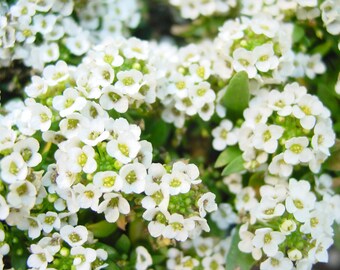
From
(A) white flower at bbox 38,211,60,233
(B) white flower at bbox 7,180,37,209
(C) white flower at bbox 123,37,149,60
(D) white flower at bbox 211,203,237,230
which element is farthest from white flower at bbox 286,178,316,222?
(B) white flower at bbox 7,180,37,209

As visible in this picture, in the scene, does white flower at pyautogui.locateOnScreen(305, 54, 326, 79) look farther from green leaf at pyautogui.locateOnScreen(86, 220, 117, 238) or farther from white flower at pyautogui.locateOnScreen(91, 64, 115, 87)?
green leaf at pyautogui.locateOnScreen(86, 220, 117, 238)

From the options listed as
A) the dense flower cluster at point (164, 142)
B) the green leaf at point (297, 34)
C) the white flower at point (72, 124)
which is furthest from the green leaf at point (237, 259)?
the green leaf at point (297, 34)

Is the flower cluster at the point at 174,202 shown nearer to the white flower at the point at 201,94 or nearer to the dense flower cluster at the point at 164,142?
the dense flower cluster at the point at 164,142

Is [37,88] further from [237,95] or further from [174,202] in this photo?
[237,95]

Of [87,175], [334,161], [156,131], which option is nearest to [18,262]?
[87,175]

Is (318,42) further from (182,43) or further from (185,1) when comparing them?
(182,43)

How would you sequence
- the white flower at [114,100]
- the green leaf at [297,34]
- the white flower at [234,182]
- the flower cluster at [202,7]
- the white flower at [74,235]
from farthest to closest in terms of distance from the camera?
1. the flower cluster at [202,7]
2. the green leaf at [297,34]
3. the white flower at [234,182]
4. the white flower at [114,100]
5. the white flower at [74,235]
